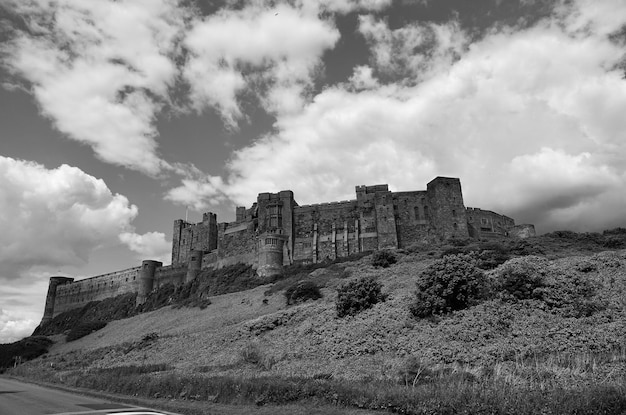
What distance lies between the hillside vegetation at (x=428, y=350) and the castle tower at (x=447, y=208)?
37.5 metres

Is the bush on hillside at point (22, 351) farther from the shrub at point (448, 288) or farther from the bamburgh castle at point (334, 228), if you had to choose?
the shrub at point (448, 288)

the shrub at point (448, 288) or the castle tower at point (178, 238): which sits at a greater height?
the castle tower at point (178, 238)

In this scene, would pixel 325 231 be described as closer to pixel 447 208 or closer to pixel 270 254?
pixel 270 254

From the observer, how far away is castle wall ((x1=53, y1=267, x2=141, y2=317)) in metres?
97.5

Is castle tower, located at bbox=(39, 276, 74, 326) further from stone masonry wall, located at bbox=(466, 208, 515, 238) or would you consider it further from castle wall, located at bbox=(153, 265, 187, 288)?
stone masonry wall, located at bbox=(466, 208, 515, 238)

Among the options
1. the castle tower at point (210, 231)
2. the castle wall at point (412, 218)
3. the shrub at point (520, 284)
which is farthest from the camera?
the castle tower at point (210, 231)

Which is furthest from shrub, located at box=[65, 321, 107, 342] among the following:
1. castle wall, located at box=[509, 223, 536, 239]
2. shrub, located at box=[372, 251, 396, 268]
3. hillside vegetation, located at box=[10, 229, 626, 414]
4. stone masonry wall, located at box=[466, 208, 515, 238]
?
castle wall, located at box=[509, 223, 536, 239]

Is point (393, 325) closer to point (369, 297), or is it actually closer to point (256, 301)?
point (369, 297)

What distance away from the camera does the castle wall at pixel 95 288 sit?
97.5 m

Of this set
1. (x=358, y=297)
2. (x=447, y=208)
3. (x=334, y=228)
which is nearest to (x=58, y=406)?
(x=358, y=297)

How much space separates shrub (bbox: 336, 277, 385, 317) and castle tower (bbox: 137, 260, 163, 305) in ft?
241

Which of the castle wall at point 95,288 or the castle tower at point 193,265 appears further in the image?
the castle wall at point 95,288

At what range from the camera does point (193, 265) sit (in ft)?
279

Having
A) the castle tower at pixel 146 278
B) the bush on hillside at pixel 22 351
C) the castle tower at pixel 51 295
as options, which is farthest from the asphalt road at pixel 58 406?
the castle tower at pixel 51 295
